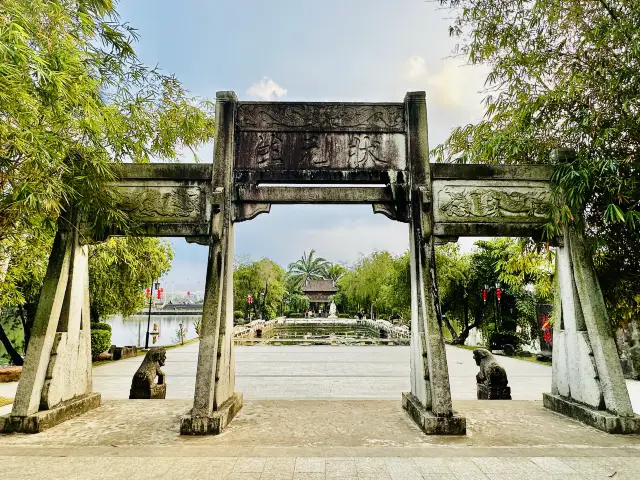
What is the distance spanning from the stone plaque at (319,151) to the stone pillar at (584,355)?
2.55 meters

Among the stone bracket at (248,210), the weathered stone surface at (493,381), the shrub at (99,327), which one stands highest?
the stone bracket at (248,210)

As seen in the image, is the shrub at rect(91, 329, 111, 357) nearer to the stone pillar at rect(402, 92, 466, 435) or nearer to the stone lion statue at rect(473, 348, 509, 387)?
the stone pillar at rect(402, 92, 466, 435)

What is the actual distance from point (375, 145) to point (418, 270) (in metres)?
1.79

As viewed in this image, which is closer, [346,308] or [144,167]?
[144,167]

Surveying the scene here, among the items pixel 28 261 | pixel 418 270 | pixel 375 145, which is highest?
pixel 375 145

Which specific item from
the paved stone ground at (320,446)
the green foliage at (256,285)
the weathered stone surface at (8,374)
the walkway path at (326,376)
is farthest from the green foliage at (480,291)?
the green foliage at (256,285)

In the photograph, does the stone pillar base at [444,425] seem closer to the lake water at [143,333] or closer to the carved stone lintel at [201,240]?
the carved stone lintel at [201,240]

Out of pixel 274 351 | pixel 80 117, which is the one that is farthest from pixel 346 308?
pixel 80 117

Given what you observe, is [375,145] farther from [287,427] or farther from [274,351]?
[274,351]

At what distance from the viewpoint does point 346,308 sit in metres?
46.8

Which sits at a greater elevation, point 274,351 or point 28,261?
point 28,261

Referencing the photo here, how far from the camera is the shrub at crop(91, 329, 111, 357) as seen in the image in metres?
12.6

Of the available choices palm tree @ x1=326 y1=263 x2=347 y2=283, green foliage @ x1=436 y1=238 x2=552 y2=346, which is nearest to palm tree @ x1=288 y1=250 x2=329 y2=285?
palm tree @ x1=326 y1=263 x2=347 y2=283

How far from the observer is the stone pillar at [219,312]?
4758 millimetres
